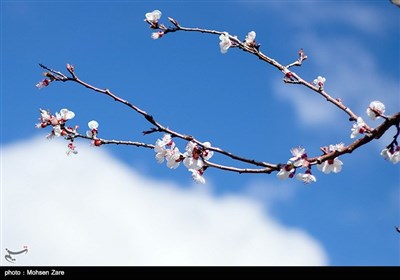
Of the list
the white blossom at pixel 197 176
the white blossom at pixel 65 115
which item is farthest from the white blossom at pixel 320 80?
the white blossom at pixel 65 115

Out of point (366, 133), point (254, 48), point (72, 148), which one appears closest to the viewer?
point (366, 133)

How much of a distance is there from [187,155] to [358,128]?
1.22 metres

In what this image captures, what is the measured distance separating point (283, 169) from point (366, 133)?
0.63 meters

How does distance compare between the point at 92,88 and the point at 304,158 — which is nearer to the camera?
the point at 304,158

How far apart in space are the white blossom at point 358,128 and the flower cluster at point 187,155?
1.01 metres

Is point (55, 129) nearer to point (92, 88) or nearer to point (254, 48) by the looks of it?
point (92, 88)

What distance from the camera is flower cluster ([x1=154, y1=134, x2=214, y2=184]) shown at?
120 inches

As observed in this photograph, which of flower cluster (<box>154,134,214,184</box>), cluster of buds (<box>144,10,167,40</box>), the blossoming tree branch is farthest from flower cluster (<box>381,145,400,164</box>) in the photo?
cluster of buds (<box>144,10,167,40</box>)

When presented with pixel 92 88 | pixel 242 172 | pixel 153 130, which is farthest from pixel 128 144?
pixel 242 172

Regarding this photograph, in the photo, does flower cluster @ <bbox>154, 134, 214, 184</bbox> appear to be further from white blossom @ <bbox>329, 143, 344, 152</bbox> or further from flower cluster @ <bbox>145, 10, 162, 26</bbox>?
flower cluster @ <bbox>145, 10, 162, 26</bbox>

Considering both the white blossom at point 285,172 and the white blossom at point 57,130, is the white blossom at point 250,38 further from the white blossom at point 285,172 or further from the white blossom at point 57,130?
the white blossom at point 57,130

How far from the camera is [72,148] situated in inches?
167
